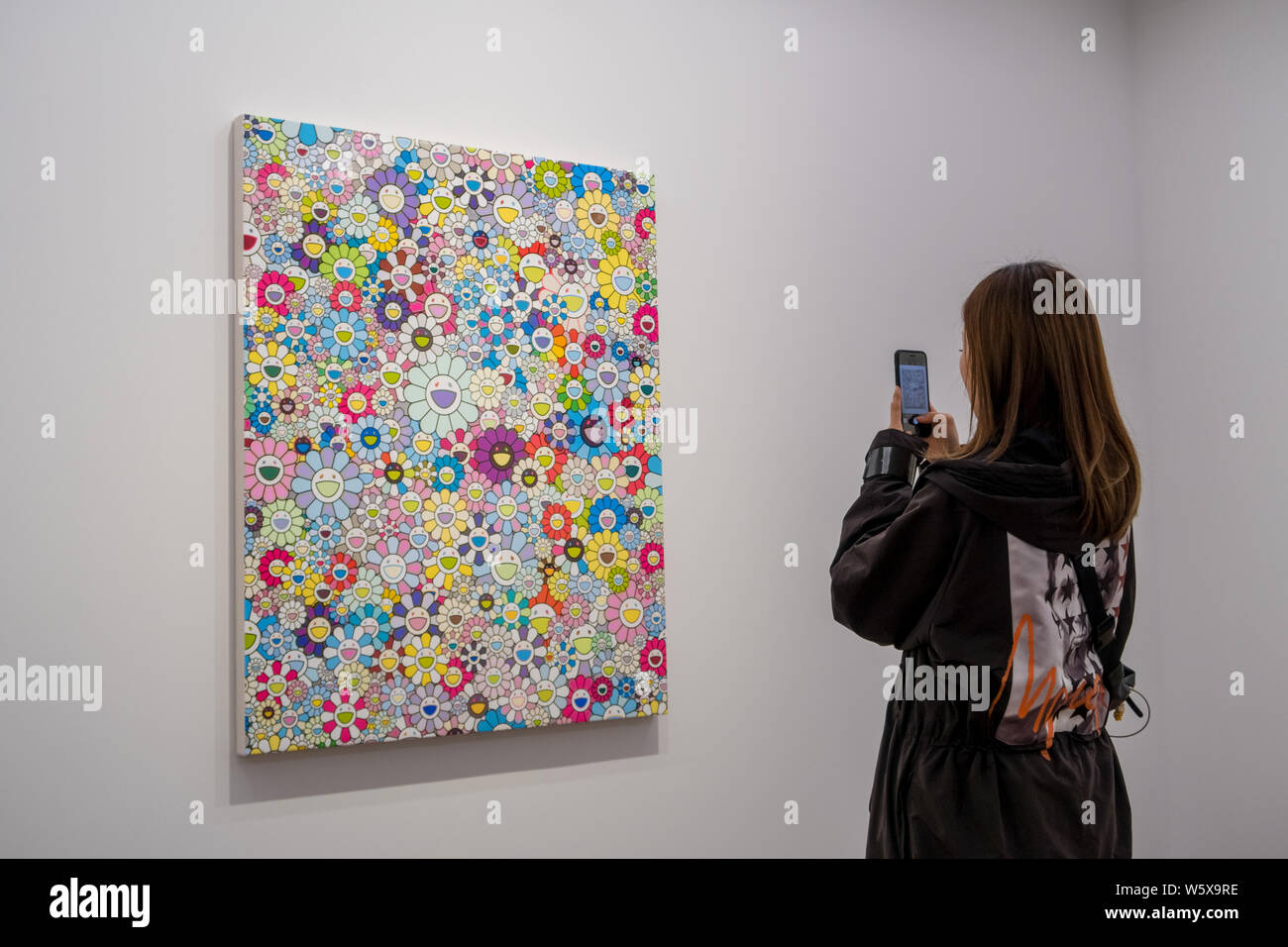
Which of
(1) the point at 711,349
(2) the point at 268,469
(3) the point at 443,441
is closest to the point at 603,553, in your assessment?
(3) the point at 443,441

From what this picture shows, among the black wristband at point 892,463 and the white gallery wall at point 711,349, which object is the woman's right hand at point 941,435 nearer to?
the black wristband at point 892,463

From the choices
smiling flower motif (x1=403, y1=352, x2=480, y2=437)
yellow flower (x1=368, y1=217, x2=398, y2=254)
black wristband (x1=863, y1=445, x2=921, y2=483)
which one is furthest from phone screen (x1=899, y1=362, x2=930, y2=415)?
yellow flower (x1=368, y1=217, x2=398, y2=254)

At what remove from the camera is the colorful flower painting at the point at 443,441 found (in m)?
1.67

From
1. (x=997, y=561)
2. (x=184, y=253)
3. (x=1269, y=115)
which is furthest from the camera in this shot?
(x=1269, y=115)

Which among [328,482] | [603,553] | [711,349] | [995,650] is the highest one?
[711,349]

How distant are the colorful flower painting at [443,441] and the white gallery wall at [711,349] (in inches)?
2.7

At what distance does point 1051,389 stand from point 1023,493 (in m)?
0.17

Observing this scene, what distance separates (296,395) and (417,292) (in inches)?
10.4

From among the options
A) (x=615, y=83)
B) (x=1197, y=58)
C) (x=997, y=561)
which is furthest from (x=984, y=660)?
(x=1197, y=58)

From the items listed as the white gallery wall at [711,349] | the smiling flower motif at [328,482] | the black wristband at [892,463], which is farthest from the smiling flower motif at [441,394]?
the black wristband at [892,463]

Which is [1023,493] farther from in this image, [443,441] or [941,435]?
[443,441]

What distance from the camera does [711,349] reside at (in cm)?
207

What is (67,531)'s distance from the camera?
5.17ft
